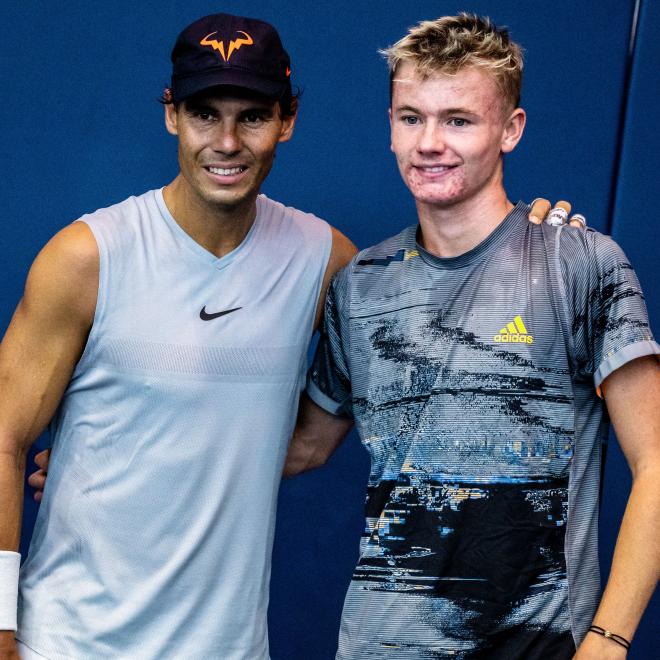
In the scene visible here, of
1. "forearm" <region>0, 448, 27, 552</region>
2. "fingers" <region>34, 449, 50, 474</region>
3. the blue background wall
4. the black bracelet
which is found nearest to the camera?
the black bracelet

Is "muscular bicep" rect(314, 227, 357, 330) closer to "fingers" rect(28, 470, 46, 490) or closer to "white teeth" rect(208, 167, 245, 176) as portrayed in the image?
"white teeth" rect(208, 167, 245, 176)

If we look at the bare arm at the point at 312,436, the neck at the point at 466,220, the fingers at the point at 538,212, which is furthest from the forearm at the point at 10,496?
the fingers at the point at 538,212

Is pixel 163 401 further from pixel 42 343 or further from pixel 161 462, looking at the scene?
pixel 42 343

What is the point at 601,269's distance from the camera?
1546mm

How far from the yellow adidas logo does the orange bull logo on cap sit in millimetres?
541

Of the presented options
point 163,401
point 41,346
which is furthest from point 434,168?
point 41,346

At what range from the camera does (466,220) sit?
1.63 m

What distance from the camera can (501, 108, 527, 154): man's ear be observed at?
1640mm

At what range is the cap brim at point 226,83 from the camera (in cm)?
166

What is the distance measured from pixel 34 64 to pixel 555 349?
1.11 meters

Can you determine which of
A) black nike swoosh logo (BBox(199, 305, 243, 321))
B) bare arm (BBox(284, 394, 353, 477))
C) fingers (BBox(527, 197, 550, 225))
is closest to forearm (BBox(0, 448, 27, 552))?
black nike swoosh logo (BBox(199, 305, 243, 321))

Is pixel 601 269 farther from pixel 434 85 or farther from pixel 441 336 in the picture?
pixel 434 85

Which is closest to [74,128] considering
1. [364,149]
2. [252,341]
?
[364,149]

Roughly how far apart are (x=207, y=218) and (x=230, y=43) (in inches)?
9.8
